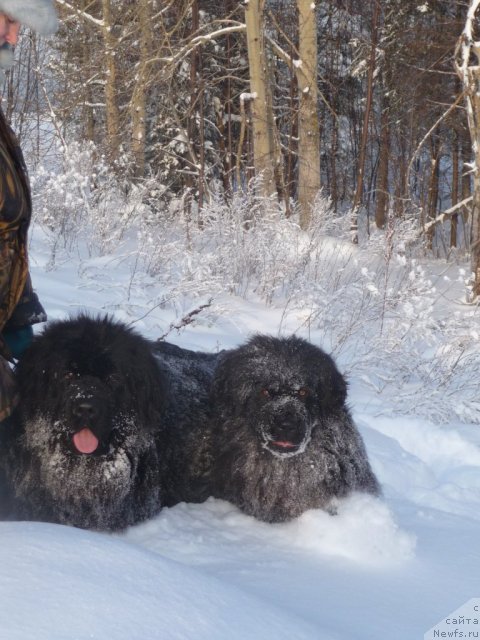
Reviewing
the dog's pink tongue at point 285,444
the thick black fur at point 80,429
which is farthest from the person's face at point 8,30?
the dog's pink tongue at point 285,444

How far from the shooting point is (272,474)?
11.2 ft

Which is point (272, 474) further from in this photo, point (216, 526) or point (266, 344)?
point (266, 344)

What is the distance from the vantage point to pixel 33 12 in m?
2.86

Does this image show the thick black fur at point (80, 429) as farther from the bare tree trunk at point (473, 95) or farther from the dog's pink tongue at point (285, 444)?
the bare tree trunk at point (473, 95)

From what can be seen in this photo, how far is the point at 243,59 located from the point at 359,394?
15.5m

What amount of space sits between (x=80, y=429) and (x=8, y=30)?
1652mm

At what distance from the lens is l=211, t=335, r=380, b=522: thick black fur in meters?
3.37

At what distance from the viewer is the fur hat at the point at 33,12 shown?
9.13 ft

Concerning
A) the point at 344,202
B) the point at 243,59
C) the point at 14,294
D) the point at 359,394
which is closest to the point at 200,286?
the point at 359,394

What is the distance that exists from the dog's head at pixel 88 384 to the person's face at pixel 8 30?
1.22m

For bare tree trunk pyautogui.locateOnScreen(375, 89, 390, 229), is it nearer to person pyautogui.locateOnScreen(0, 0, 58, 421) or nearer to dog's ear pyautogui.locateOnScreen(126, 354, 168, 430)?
dog's ear pyautogui.locateOnScreen(126, 354, 168, 430)

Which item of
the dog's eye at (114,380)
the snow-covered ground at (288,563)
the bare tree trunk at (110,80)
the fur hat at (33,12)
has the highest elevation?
the bare tree trunk at (110,80)

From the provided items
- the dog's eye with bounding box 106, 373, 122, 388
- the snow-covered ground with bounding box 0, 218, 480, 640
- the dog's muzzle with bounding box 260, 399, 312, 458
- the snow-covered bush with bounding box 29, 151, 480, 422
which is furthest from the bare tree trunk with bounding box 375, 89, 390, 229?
the dog's eye with bounding box 106, 373, 122, 388

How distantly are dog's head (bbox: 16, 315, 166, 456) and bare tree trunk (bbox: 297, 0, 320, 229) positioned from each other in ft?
28.4
